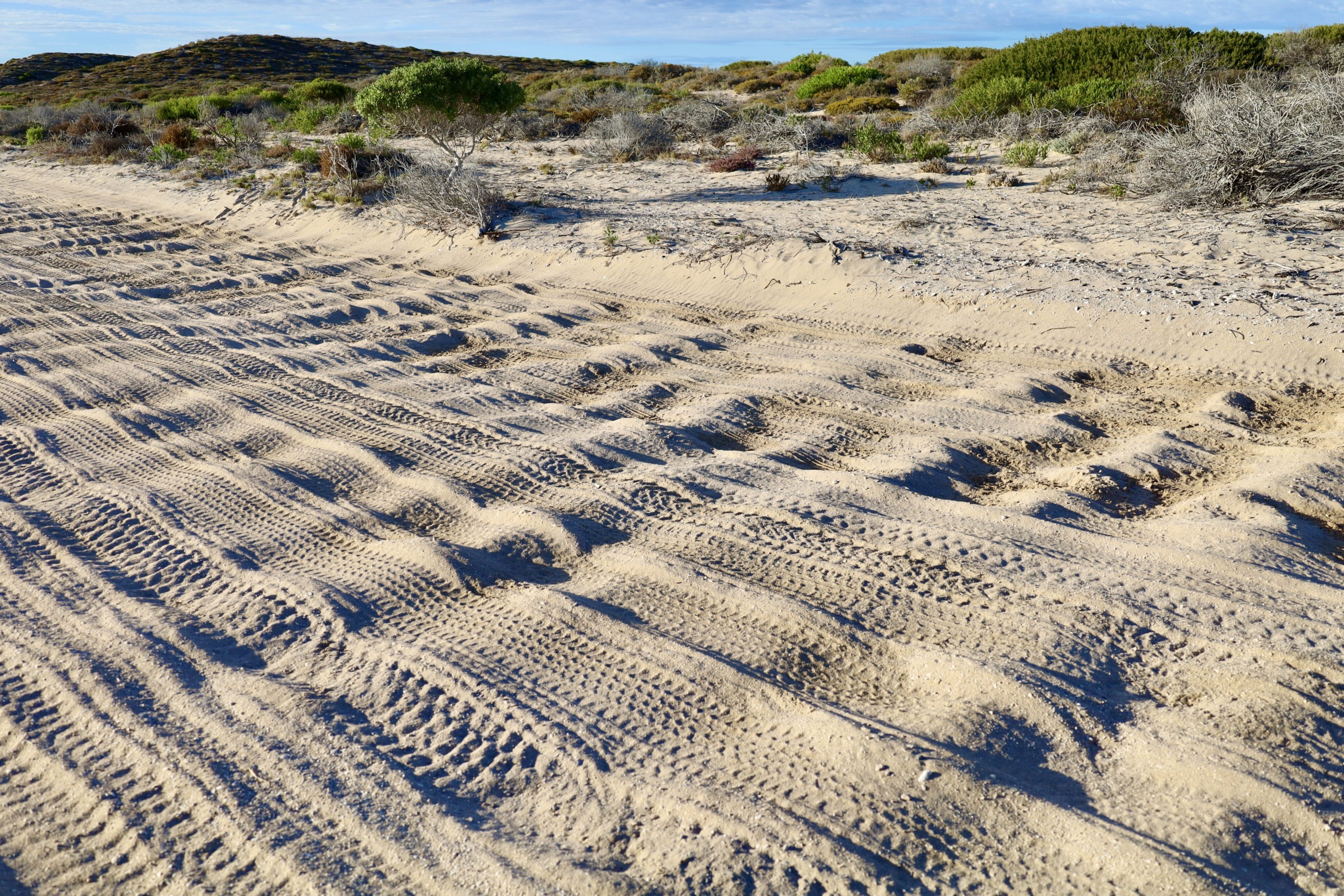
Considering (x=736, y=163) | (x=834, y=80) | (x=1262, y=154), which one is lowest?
(x=1262, y=154)

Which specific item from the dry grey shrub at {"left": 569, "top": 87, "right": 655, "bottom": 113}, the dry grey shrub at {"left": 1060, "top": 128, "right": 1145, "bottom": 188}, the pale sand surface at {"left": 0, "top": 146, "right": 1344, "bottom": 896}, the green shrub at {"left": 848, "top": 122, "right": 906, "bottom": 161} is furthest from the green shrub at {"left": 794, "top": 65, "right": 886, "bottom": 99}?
the pale sand surface at {"left": 0, "top": 146, "right": 1344, "bottom": 896}

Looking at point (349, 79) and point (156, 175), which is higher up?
point (349, 79)

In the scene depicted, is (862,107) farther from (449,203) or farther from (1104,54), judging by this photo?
(449,203)

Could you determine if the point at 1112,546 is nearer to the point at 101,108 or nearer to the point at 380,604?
the point at 380,604

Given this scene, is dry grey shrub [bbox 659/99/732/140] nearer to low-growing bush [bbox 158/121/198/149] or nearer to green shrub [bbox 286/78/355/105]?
low-growing bush [bbox 158/121/198/149]

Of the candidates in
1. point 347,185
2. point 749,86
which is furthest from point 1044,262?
point 749,86

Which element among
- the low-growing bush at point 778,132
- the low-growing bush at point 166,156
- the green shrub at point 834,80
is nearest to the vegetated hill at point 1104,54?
the green shrub at point 834,80

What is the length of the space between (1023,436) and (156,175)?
46.3 ft

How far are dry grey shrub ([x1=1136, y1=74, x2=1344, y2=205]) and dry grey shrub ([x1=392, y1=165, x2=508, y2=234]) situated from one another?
639cm

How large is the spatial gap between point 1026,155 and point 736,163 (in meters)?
3.42

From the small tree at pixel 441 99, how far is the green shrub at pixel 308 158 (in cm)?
222

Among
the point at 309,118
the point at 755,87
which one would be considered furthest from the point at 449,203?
the point at 755,87

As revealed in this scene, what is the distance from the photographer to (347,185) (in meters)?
10.4

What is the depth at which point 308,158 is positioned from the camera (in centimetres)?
1216
